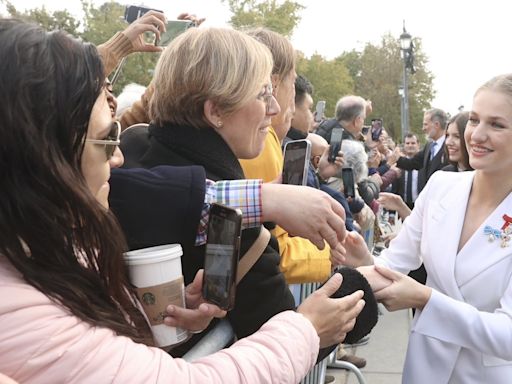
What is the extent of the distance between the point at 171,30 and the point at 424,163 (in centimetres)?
541

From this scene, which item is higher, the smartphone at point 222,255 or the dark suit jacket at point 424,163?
the smartphone at point 222,255

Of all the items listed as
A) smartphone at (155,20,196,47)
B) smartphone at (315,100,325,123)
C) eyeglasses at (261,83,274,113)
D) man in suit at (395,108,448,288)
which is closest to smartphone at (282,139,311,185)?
eyeglasses at (261,83,274,113)

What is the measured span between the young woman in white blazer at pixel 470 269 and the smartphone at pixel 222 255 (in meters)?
0.81

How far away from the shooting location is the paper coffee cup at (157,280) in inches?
48.5

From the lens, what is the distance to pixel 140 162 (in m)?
1.66

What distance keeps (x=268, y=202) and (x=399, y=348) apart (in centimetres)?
373

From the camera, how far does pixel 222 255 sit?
128 cm

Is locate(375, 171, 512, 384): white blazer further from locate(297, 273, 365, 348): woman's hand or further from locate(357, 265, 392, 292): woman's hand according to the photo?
locate(297, 273, 365, 348): woman's hand

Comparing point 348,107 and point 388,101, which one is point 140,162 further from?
point 388,101

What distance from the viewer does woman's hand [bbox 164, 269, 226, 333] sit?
128 centimetres

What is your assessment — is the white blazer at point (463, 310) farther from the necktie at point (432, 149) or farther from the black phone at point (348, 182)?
the necktie at point (432, 149)

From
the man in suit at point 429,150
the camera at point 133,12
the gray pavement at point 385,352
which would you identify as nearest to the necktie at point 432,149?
the man in suit at point 429,150

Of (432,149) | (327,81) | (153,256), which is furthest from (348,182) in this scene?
(327,81)

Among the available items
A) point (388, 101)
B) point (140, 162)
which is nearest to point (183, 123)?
point (140, 162)
